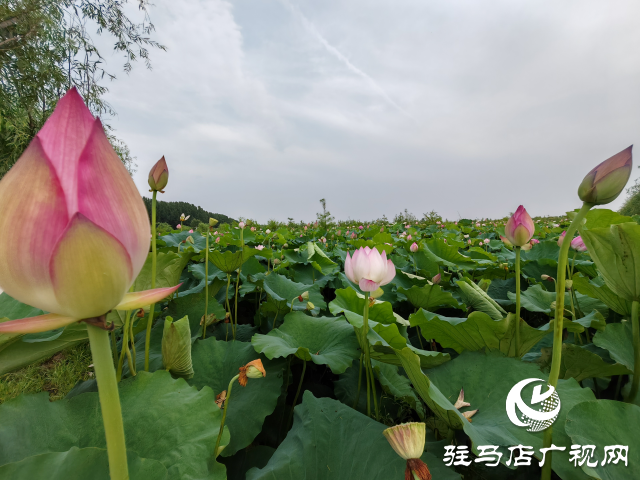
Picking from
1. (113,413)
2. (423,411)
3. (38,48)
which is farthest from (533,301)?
(38,48)

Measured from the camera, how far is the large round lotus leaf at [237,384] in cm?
68

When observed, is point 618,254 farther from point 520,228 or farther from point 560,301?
point 560,301

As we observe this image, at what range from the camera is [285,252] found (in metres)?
2.17

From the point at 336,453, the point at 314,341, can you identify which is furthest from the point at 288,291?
the point at 336,453

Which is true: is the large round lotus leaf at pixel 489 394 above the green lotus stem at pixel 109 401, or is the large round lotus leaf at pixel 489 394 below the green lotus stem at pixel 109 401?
below

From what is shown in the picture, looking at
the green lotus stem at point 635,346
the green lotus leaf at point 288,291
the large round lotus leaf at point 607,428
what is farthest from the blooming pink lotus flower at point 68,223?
the green lotus leaf at point 288,291

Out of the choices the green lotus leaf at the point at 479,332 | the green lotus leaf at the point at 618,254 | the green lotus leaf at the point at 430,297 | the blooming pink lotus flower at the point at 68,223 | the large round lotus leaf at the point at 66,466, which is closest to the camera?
the blooming pink lotus flower at the point at 68,223

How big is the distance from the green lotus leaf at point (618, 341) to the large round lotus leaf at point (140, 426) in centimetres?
82

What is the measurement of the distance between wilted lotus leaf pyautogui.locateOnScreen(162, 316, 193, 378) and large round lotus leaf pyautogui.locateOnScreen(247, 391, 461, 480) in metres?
0.25

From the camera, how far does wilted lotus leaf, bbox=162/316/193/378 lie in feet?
2.12

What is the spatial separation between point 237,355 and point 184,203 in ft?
47.4

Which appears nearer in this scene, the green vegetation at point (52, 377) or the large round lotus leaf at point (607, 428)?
the large round lotus leaf at point (607, 428)

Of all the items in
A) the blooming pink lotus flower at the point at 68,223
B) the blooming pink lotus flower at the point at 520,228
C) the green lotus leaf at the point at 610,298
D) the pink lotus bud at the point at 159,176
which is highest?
the pink lotus bud at the point at 159,176

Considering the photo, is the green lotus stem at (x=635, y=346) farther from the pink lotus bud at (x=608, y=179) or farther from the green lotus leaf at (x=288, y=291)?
the green lotus leaf at (x=288, y=291)
